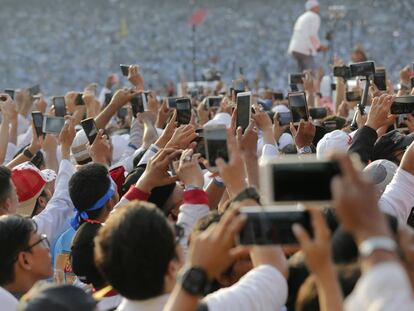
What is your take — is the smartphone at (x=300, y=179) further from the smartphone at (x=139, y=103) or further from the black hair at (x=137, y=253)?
the smartphone at (x=139, y=103)

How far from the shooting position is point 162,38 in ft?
105

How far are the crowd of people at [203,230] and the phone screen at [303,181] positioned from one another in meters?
0.01

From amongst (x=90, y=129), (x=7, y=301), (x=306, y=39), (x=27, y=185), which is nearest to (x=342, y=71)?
(x=90, y=129)

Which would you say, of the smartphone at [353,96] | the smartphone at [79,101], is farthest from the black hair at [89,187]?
the smartphone at [79,101]

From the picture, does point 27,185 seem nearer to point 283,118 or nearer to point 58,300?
point 283,118

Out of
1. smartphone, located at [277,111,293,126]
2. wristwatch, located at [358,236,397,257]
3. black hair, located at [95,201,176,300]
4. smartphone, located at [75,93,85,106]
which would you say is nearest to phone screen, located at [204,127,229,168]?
black hair, located at [95,201,176,300]

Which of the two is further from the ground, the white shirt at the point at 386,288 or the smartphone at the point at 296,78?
the white shirt at the point at 386,288

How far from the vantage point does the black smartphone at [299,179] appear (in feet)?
8.55

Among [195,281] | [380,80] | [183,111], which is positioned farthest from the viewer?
[380,80]

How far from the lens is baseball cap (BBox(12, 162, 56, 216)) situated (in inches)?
236

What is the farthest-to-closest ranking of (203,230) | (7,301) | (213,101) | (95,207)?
1. (213,101)
2. (95,207)
3. (7,301)
4. (203,230)

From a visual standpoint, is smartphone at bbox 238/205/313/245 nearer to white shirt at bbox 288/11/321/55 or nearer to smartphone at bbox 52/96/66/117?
smartphone at bbox 52/96/66/117

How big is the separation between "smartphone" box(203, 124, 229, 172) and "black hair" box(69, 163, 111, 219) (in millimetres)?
1465

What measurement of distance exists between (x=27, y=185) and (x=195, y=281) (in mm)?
3174
